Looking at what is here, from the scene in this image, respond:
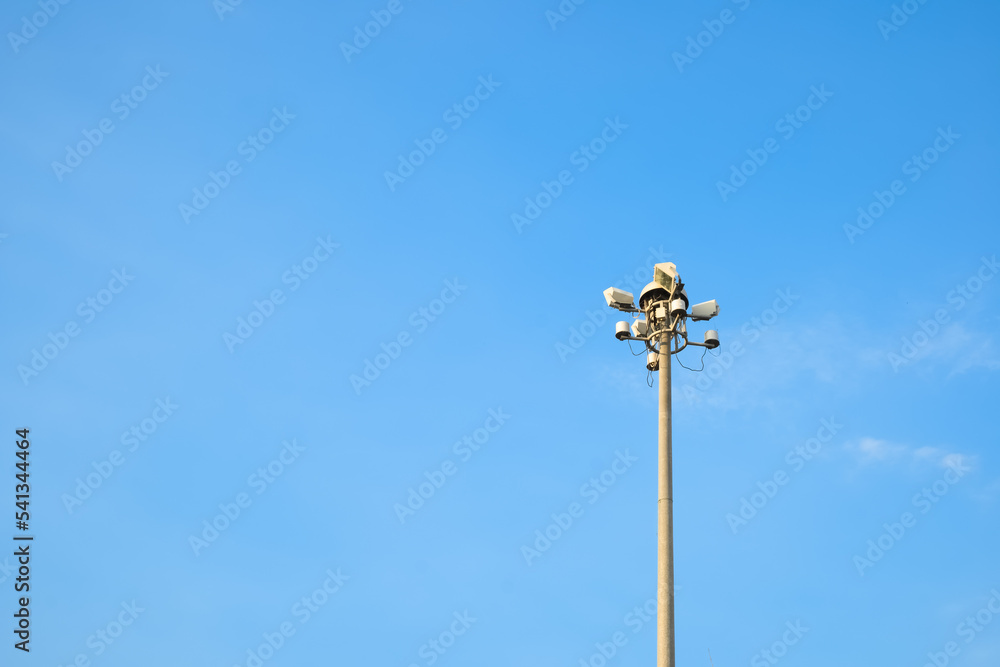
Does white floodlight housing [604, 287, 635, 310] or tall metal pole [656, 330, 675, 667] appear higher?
white floodlight housing [604, 287, 635, 310]

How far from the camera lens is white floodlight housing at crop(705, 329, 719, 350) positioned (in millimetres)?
17547

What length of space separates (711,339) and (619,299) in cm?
174

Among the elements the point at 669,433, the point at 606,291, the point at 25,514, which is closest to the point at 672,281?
the point at 606,291

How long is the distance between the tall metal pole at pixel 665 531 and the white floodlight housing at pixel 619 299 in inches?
33.0

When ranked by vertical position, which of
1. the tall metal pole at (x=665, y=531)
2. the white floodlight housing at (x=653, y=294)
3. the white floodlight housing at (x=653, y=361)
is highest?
the white floodlight housing at (x=653, y=294)

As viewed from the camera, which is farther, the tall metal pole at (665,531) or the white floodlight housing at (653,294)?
Result: the white floodlight housing at (653,294)

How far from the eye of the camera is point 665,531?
16.0m

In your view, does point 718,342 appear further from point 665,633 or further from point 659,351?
point 665,633

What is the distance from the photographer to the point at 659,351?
57.3ft

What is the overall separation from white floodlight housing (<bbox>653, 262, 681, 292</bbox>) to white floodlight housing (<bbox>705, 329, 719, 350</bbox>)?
104 cm

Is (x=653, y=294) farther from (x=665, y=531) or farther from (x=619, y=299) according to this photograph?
(x=665, y=531)

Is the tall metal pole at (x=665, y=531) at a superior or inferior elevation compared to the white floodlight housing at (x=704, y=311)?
inferior

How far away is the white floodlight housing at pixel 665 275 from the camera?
694 inches

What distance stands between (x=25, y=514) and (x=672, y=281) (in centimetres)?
2170
